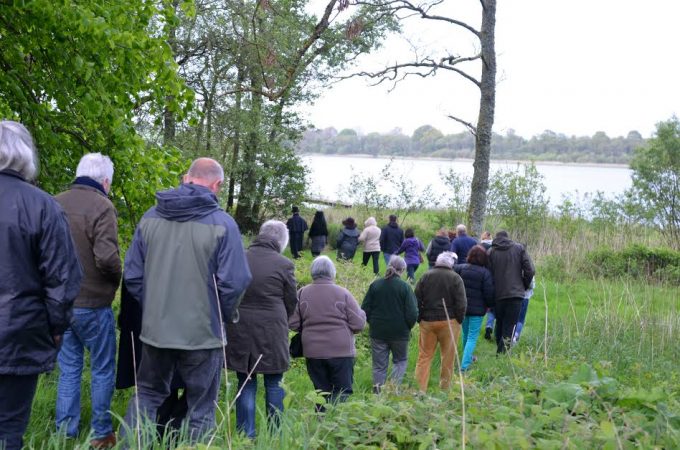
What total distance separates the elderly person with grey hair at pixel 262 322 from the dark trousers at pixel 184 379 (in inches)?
39.3

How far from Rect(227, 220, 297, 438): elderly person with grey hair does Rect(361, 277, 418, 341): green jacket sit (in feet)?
7.51

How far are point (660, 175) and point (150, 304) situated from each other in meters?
25.9

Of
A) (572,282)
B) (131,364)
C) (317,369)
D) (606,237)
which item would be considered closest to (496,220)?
(606,237)

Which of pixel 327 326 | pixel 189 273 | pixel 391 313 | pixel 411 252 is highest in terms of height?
pixel 189 273

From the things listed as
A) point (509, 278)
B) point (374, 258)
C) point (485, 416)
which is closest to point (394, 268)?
point (509, 278)

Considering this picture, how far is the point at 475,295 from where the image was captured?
9.91 meters

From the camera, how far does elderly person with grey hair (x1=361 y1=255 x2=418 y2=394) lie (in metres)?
7.98

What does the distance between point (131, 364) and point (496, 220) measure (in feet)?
71.0

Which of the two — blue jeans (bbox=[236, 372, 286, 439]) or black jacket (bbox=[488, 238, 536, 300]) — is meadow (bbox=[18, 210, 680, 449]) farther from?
black jacket (bbox=[488, 238, 536, 300])

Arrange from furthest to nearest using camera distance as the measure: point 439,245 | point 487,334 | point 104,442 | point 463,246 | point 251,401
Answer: point 439,245 → point 463,246 → point 487,334 → point 251,401 → point 104,442

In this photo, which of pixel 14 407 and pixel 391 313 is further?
pixel 391 313

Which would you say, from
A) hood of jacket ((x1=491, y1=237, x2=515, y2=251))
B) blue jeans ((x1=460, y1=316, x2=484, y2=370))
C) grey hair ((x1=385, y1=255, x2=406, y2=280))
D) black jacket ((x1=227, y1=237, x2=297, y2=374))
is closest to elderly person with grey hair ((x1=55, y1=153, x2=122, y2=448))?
black jacket ((x1=227, y1=237, x2=297, y2=374))

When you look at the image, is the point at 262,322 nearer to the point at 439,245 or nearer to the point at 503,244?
the point at 503,244

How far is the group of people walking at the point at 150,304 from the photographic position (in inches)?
148
